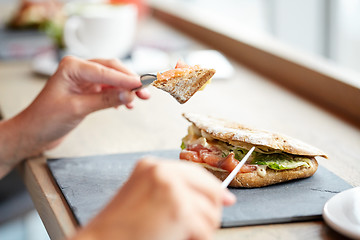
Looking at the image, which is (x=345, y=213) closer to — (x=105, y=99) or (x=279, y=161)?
(x=279, y=161)

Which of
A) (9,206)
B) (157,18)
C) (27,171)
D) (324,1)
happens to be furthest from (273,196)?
(324,1)

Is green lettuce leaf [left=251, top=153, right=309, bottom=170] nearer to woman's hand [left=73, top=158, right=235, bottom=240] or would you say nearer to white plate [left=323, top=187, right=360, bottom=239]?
white plate [left=323, top=187, right=360, bottom=239]

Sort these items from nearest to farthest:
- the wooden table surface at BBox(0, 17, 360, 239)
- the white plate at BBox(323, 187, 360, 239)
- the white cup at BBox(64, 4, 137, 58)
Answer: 1. the white plate at BBox(323, 187, 360, 239)
2. the wooden table surface at BBox(0, 17, 360, 239)
3. the white cup at BBox(64, 4, 137, 58)

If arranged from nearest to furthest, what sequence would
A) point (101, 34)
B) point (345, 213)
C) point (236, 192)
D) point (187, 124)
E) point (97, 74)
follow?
1. point (345, 213)
2. point (236, 192)
3. point (97, 74)
4. point (187, 124)
5. point (101, 34)

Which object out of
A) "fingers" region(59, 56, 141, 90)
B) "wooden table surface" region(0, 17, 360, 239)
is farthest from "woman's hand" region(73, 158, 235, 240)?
"fingers" region(59, 56, 141, 90)

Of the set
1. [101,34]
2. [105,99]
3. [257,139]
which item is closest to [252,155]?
[257,139]

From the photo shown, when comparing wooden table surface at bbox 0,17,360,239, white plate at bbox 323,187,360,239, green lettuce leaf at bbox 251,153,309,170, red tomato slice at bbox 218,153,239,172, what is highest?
white plate at bbox 323,187,360,239

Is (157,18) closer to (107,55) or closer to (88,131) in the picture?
(107,55)
